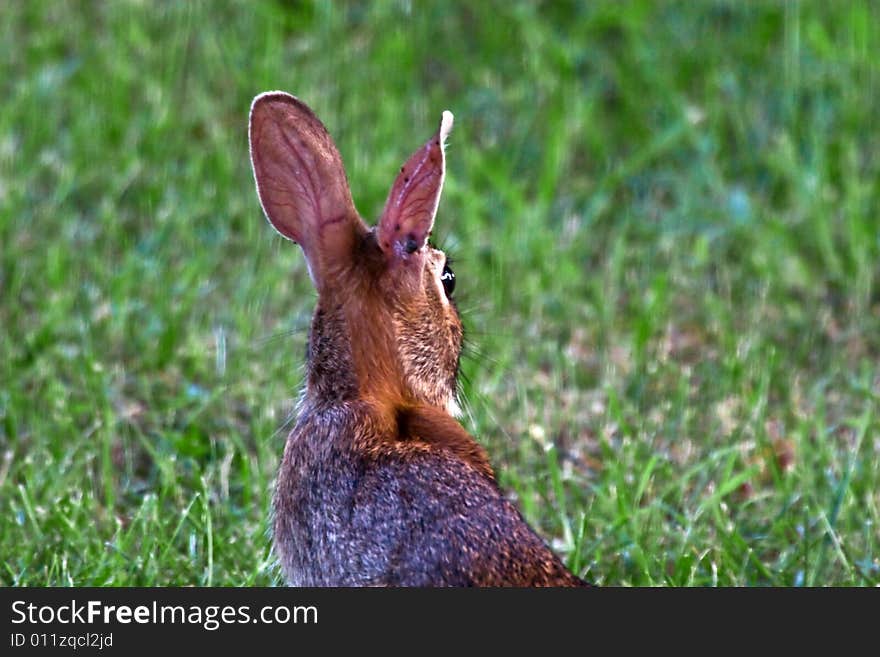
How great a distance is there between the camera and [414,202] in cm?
446

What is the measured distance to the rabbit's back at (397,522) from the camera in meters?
3.95

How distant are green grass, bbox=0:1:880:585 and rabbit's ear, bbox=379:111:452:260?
3.05 feet

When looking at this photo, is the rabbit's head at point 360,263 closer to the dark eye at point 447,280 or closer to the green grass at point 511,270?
the dark eye at point 447,280

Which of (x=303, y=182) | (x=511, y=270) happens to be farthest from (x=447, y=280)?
(x=511, y=270)

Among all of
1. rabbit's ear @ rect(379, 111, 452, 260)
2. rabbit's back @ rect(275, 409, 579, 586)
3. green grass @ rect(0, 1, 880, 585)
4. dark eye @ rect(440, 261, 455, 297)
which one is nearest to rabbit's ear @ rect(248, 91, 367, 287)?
rabbit's ear @ rect(379, 111, 452, 260)

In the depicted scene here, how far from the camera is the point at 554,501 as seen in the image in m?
5.61

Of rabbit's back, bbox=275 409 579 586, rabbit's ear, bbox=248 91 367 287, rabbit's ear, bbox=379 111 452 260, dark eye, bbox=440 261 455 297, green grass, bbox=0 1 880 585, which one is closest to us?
rabbit's back, bbox=275 409 579 586

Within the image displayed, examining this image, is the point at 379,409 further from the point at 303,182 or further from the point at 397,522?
the point at 303,182

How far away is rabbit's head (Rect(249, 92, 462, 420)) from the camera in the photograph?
448 cm

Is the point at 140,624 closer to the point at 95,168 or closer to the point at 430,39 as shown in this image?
the point at 95,168

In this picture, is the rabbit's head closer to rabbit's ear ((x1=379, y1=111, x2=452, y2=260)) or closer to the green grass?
rabbit's ear ((x1=379, y1=111, x2=452, y2=260))

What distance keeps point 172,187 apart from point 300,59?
1076 millimetres

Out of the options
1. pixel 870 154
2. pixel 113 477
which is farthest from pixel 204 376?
pixel 870 154

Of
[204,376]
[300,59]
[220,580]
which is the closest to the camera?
[220,580]
